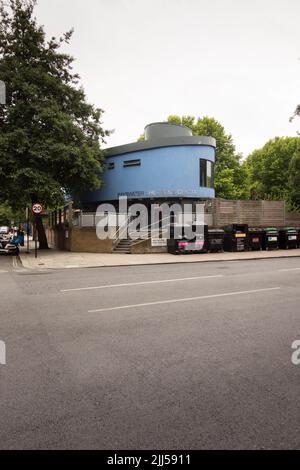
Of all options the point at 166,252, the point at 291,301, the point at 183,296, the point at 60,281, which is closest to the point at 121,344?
the point at 183,296

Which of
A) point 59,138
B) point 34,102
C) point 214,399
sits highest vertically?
point 34,102

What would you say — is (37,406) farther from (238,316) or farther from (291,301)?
(291,301)

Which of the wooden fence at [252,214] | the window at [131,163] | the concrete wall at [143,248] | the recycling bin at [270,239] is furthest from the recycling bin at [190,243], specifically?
the window at [131,163]

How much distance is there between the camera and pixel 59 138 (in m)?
21.0

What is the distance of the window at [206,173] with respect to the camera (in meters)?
25.8

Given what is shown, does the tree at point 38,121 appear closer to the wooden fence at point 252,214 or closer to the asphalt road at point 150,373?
the wooden fence at point 252,214

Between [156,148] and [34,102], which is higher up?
[34,102]

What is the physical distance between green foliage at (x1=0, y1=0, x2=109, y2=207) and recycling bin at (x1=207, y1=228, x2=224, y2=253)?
9298 millimetres

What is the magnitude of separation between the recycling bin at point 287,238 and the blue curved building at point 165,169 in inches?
275

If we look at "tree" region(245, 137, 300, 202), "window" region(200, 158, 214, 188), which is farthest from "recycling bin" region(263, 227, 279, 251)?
"tree" region(245, 137, 300, 202)

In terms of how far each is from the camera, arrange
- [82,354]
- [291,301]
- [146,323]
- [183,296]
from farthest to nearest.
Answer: [183,296]
[291,301]
[146,323]
[82,354]

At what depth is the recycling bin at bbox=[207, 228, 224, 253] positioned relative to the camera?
1977cm

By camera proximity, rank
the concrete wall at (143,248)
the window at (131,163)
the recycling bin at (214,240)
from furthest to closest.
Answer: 1. the window at (131,163)
2. the concrete wall at (143,248)
3. the recycling bin at (214,240)

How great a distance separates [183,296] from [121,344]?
10.7ft
